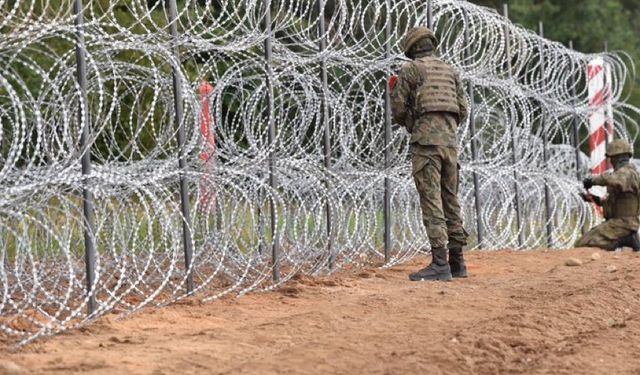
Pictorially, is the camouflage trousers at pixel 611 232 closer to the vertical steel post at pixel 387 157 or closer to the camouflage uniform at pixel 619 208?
the camouflage uniform at pixel 619 208

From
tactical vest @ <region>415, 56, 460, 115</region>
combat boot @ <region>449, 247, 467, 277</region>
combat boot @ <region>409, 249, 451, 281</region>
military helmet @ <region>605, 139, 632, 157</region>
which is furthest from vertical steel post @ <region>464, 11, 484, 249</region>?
combat boot @ <region>409, 249, 451, 281</region>

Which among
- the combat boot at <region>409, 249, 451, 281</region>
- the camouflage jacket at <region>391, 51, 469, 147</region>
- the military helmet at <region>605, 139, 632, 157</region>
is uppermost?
the camouflage jacket at <region>391, 51, 469, 147</region>

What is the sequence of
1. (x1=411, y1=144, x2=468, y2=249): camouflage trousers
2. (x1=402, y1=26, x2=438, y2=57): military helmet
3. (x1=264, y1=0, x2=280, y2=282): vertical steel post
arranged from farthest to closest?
(x1=402, y1=26, x2=438, y2=57): military helmet → (x1=411, y1=144, x2=468, y2=249): camouflage trousers → (x1=264, y1=0, x2=280, y2=282): vertical steel post

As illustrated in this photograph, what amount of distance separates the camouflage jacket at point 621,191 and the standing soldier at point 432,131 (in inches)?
124

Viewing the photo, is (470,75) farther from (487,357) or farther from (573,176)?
(487,357)

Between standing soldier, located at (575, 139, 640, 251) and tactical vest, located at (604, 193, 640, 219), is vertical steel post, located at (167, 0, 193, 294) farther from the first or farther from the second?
tactical vest, located at (604, 193, 640, 219)

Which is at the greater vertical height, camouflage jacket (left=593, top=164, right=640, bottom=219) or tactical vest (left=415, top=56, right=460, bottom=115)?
tactical vest (left=415, top=56, right=460, bottom=115)

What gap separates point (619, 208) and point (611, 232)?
0.85ft

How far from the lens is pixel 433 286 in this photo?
722 centimetres

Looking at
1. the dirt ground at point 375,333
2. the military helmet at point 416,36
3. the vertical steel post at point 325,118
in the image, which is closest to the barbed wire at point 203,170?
the vertical steel post at point 325,118

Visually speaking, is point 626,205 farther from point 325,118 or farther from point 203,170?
point 203,170

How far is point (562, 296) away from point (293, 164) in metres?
1.98

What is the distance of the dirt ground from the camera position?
441cm

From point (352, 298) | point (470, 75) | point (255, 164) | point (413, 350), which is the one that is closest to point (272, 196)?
point (255, 164)
